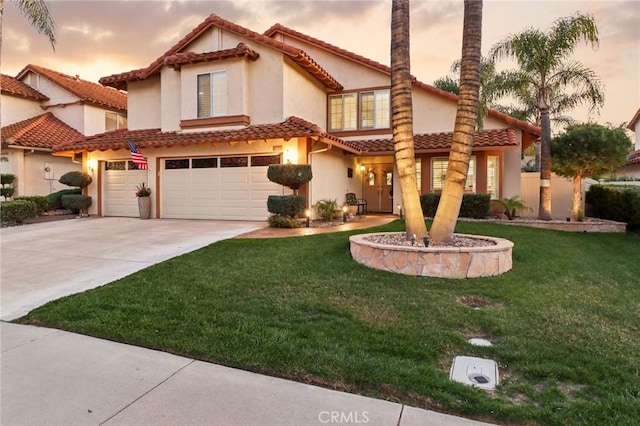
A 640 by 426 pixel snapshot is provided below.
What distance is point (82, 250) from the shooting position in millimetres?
8594

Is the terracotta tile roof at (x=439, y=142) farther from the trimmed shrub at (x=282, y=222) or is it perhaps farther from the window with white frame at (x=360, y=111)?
the trimmed shrub at (x=282, y=222)

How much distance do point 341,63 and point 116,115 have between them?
602 inches

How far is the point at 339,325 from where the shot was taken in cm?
431

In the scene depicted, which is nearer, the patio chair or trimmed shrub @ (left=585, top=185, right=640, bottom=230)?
trimmed shrub @ (left=585, top=185, right=640, bottom=230)

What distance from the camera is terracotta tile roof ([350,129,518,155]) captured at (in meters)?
13.2

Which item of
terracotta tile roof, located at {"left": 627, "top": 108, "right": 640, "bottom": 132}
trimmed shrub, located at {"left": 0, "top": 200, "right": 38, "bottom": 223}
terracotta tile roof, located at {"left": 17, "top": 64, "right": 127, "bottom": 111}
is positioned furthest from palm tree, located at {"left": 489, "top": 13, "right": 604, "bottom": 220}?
terracotta tile roof, located at {"left": 17, "top": 64, "right": 127, "bottom": 111}

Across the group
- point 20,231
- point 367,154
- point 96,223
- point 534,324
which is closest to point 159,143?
point 96,223

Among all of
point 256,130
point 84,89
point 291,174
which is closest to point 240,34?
point 256,130

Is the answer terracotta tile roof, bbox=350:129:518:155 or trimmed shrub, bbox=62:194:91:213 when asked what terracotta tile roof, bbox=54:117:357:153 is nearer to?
terracotta tile roof, bbox=350:129:518:155

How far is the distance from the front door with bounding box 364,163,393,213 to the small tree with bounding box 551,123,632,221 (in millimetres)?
6555

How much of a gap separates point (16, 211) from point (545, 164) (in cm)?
1787

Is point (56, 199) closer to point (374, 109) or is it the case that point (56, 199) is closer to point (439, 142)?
point (374, 109)

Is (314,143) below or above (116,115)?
below

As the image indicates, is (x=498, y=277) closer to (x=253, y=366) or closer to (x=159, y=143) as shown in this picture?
(x=253, y=366)
